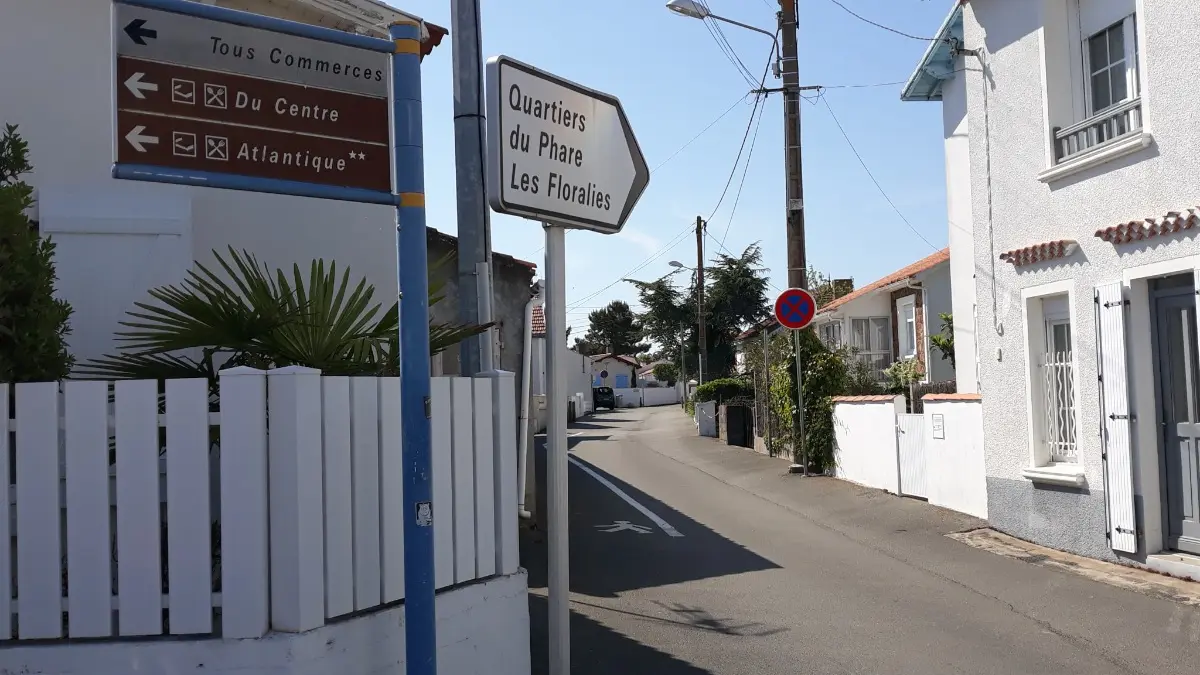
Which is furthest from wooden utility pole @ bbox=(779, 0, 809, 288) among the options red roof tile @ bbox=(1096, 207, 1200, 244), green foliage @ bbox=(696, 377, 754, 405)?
green foliage @ bbox=(696, 377, 754, 405)

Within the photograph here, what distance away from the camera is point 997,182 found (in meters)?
10.7

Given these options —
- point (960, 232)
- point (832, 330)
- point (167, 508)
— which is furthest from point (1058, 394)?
point (832, 330)

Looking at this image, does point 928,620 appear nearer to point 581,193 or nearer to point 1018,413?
point 1018,413

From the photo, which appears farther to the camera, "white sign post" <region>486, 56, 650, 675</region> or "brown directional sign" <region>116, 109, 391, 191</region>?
"white sign post" <region>486, 56, 650, 675</region>

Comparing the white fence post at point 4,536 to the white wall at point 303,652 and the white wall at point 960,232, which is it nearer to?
the white wall at point 303,652

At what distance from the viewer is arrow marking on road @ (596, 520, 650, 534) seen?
11.9 meters

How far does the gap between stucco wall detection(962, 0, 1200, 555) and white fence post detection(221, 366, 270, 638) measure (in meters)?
7.25

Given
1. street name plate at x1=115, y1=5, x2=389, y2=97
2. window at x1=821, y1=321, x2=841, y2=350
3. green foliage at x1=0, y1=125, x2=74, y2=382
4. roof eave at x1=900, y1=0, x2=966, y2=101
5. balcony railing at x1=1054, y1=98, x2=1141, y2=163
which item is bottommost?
green foliage at x1=0, y1=125, x2=74, y2=382

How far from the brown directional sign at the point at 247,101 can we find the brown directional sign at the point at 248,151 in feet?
0.11

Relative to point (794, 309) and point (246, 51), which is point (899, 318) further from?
point (246, 51)

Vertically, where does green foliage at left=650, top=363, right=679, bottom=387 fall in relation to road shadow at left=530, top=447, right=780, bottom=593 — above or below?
above

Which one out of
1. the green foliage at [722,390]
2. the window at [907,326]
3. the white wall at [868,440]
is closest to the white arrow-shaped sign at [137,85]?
the white wall at [868,440]

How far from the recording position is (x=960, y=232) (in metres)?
18.2

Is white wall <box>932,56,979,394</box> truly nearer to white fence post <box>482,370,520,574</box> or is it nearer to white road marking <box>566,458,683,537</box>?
white road marking <box>566,458,683,537</box>
